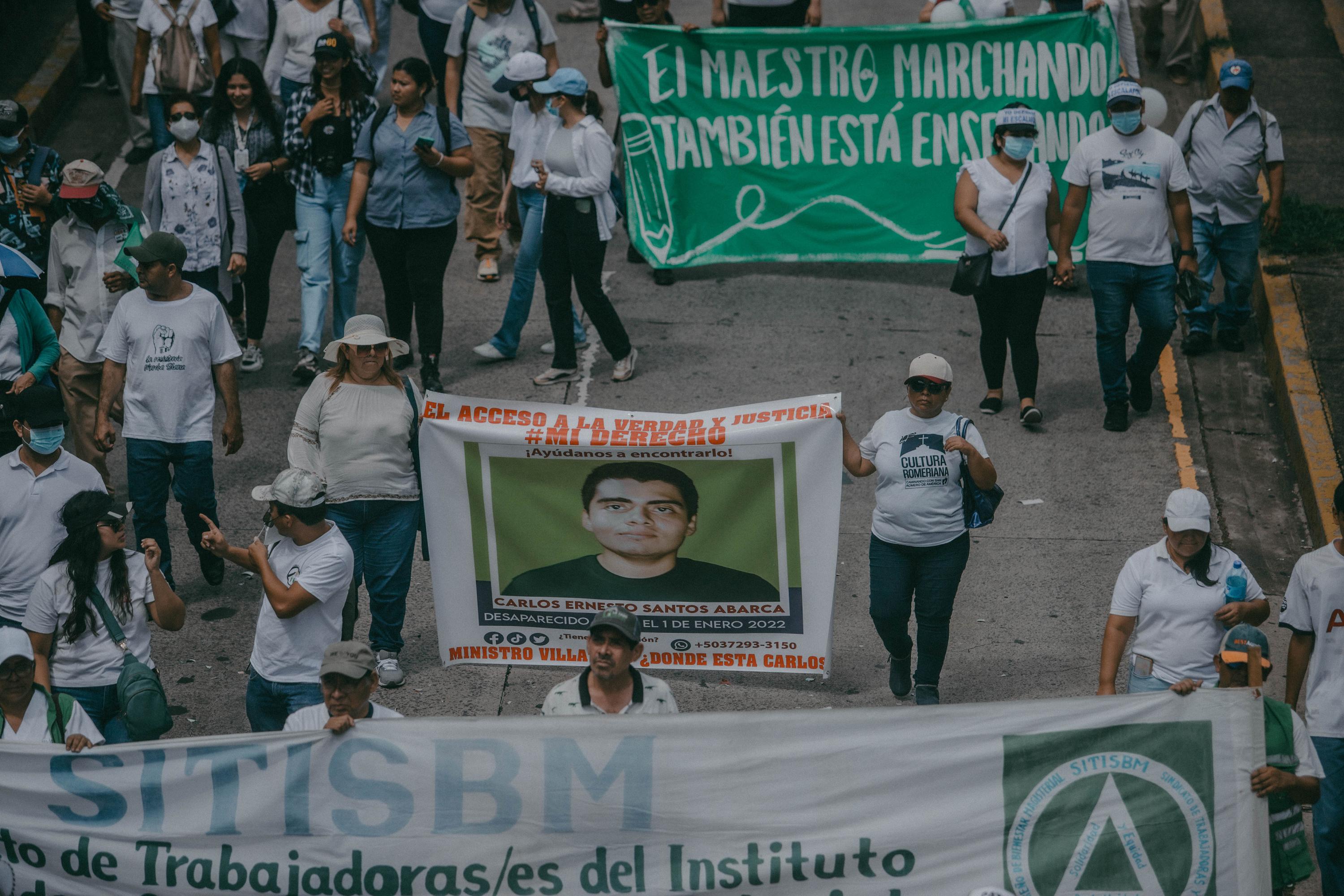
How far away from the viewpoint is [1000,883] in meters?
5.60

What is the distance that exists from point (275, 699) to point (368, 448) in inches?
56.3

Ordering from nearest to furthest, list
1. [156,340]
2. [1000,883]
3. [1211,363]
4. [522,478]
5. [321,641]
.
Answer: [1000,883]
[321,641]
[522,478]
[156,340]
[1211,363]

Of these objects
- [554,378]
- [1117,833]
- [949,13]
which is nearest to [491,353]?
[554,378]

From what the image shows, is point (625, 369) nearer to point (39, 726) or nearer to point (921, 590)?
point (921, 590)

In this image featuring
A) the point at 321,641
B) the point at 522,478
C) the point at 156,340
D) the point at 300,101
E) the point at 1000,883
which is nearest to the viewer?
the point at 1000,883

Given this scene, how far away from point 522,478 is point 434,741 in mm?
2132

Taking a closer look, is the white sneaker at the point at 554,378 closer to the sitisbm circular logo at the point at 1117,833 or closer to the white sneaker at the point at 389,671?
the white sneaker at the point at 389,671

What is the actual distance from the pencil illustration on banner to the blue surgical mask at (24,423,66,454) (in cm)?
593

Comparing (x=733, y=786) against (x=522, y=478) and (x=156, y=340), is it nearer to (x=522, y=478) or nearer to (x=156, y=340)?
Result: (x=522, y=478)

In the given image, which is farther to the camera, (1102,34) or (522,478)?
(1102,34)

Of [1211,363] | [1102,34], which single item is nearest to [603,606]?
[1211,363]

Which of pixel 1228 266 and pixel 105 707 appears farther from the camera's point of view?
pixel 1228 266

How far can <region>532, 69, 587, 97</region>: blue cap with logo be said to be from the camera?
10.1 meters

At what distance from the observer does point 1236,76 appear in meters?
10.6
